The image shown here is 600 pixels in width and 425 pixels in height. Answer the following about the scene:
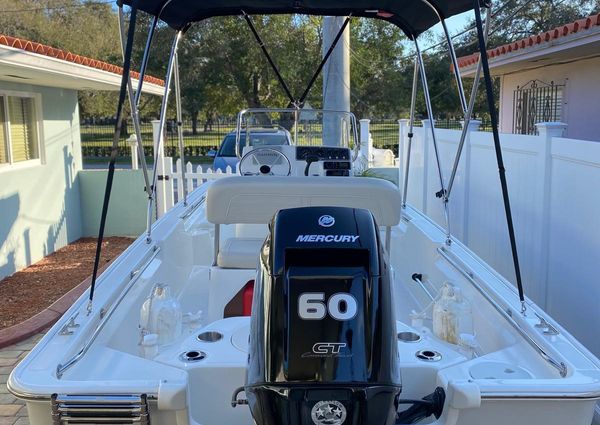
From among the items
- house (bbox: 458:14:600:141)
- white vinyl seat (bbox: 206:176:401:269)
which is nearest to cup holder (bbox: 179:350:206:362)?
white vinyl seat (bbox: 206:176:401:269)

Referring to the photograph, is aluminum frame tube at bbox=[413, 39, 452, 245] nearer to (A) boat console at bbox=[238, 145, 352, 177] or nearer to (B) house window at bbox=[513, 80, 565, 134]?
(A) boat console at bbox=[238, 145, 352, 177]

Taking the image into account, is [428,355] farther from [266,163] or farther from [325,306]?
[266,163]

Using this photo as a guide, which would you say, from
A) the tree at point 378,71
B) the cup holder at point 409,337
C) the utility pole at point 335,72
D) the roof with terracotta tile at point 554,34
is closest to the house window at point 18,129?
the utility pole at point 335,72

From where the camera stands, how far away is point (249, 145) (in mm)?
5406

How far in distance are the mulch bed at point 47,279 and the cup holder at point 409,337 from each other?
372 cm

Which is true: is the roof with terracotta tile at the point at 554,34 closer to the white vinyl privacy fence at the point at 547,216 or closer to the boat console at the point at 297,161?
the white vinyl privacy fence at the point at 547,216

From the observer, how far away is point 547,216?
375cm

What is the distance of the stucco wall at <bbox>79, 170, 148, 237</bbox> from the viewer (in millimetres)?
8305

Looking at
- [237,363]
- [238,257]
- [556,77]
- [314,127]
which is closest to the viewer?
[237,363]

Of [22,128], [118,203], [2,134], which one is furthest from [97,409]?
[118,203]

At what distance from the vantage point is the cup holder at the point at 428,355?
2.04 metres

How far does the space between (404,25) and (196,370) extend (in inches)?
115

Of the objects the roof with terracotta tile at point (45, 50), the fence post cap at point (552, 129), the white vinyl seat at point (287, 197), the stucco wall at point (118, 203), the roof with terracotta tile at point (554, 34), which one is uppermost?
the roof with terracotta tile at point (554, 34)

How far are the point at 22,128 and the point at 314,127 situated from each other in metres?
3.82
